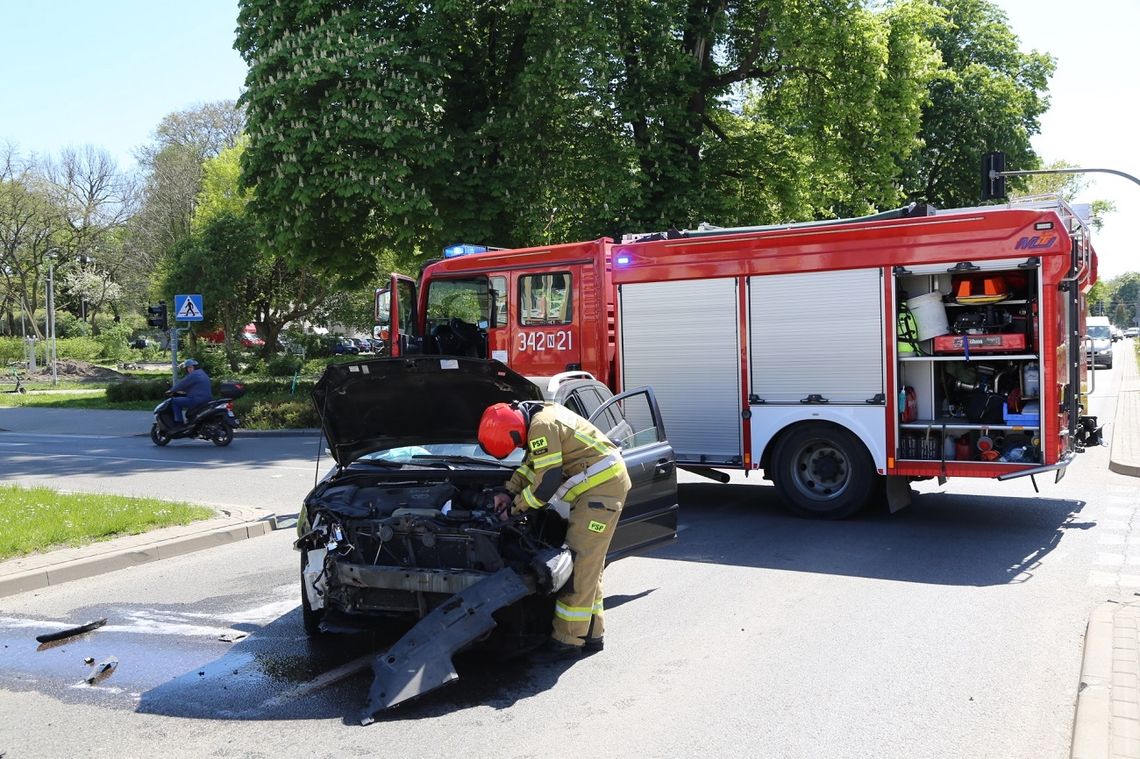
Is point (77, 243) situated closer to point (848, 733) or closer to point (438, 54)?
point (438, 54)

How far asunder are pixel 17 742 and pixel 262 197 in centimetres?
1849

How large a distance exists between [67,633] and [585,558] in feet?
10.9

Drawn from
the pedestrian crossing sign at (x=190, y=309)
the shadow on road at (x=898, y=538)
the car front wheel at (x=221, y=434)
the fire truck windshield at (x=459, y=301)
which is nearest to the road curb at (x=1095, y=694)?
the shadow on road at (x=898, y=538)

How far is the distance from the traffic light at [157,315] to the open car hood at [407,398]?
17.7m

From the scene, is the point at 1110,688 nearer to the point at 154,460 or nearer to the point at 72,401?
the point at 154,460

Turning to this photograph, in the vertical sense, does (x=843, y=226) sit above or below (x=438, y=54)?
below

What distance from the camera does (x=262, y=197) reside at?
854 inches

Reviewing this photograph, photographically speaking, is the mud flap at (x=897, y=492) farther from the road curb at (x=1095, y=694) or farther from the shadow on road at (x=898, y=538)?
the road curb at (x=1095, y=694)

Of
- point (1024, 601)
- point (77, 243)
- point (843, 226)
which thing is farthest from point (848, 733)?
point (77, 243)

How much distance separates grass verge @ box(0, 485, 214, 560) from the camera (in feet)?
28.2

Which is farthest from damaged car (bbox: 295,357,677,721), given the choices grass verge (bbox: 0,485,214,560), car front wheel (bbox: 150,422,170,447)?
car front wheel (bbox: 150,422,170,447)

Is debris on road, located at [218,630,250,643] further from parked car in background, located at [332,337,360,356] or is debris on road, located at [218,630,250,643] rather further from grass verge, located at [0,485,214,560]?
parked car in background, located at [332,337,360,356]

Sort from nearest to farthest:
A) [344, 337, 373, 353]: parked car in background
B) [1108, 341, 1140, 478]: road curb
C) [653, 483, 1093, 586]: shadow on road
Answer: [653, 483, 1093, 586]: shadow on road, [1108, 341, 1140, 478]: road curb, [344, 337, 373, 353]: parked car in background

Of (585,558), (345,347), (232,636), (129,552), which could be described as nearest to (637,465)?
(585,558)
